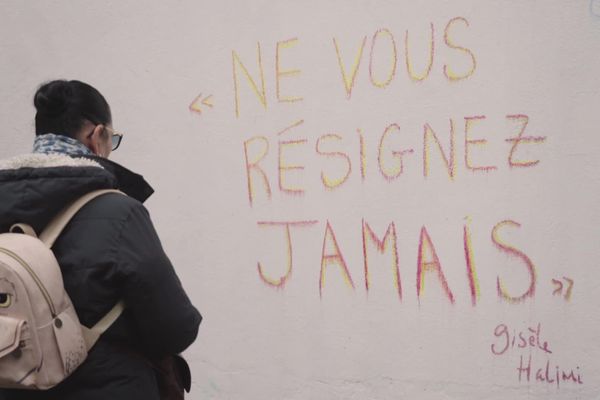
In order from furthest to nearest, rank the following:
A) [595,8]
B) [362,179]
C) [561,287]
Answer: [362,179]
[561,287]
[595,8]

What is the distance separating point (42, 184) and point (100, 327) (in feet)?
1.41

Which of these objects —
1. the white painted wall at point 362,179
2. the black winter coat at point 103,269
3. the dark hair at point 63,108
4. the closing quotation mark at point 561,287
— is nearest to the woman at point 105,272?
the black winter coat at point 103,269

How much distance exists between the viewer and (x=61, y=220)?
201 centimetres

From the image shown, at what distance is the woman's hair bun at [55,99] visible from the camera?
7.22 feet

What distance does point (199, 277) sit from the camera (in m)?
4.01

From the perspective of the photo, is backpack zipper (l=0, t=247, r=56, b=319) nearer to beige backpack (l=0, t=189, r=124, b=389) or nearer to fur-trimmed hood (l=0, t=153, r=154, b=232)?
beige backpack (l=0, t=189, r=124, b=389)

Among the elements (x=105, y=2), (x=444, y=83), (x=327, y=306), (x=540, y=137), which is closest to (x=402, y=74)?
(x=444, y=83)

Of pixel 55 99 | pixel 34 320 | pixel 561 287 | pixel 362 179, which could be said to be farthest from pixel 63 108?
pixel 561 287

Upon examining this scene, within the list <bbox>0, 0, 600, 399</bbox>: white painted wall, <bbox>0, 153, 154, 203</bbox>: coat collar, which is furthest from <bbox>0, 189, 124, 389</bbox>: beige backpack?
<bbox>0, 0, 600, 399</bbox>: white painted wall

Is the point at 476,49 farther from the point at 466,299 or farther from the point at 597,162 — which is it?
the point at 466,299

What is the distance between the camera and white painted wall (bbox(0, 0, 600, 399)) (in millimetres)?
3189

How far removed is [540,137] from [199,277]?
1963 millimetres

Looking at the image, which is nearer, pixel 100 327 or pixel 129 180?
pixel 100 327

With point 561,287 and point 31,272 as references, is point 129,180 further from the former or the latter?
point 561,287
